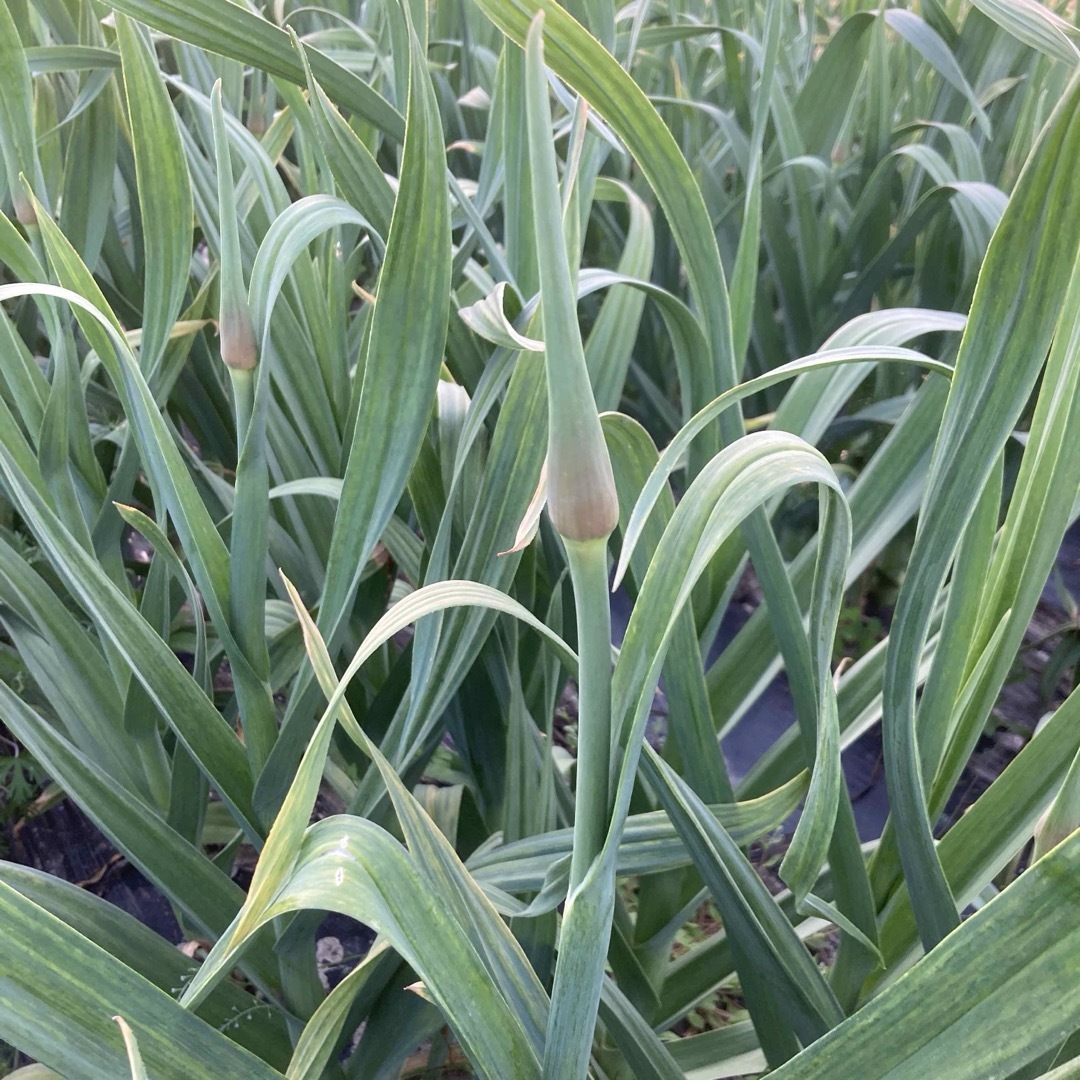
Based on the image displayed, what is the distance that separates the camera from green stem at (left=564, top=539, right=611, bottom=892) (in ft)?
0.81

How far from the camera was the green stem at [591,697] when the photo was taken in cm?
25

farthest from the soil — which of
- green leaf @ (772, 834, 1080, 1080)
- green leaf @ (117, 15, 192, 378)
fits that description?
green leaf @ (117, 15, 192, 378)

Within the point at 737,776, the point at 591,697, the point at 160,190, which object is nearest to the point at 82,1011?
the point at 591,697

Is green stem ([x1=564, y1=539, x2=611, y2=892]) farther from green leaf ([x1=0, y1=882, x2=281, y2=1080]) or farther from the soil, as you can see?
the soil

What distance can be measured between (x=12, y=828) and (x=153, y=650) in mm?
465

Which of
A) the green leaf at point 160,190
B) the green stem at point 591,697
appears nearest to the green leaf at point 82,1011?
the green stem at point 591,697

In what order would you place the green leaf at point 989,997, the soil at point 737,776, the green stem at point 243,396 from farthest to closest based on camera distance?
the soil at point 737,776, the green stem at point 243,396, the green leaf at point 989,997

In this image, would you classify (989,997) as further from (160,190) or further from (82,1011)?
(160,190)

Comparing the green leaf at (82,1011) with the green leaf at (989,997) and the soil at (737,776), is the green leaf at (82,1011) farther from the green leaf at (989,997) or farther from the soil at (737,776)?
the soil at (737,776)

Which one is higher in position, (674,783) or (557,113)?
(557,113)

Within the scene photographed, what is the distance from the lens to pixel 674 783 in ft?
1.12

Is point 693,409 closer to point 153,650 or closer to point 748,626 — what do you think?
point 748,626

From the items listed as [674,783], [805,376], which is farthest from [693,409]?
[674,783]

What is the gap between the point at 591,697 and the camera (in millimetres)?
269
